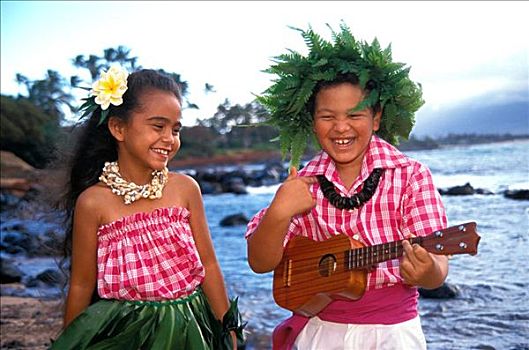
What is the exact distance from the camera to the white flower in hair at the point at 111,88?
114 inches

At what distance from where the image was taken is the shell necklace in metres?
2.87

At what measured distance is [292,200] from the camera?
2430 millimetres

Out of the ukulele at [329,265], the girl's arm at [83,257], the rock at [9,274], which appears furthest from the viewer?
the rock at [9,274]

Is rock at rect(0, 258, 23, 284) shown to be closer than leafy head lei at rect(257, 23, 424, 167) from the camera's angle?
No

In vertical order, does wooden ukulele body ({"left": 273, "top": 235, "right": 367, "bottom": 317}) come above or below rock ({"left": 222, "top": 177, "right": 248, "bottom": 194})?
above

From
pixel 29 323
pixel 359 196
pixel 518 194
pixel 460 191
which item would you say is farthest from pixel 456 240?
pixel 460 191

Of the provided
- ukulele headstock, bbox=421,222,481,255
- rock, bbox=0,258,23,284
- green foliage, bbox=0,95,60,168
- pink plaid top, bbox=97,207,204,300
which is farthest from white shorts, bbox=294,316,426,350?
green foliage, bbox=0,95,60,168

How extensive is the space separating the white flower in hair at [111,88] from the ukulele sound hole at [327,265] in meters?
1.06

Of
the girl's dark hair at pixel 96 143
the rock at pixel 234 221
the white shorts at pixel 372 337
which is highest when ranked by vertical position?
the girl's dark hair at pixel 96 143

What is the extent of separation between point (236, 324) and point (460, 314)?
4.54 m

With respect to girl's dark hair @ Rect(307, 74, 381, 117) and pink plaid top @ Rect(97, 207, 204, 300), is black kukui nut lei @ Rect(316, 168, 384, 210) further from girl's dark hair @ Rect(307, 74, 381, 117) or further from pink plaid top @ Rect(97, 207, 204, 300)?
pink plaid top @ Rect(97, 207, 204, 300)

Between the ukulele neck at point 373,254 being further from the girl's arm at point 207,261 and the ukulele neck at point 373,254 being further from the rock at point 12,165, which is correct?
the rock at point 12,165

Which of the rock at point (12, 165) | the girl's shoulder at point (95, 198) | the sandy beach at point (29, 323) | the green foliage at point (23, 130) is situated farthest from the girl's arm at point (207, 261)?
the green foliage at point (23, 130)

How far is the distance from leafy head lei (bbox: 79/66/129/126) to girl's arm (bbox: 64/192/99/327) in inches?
14.7
